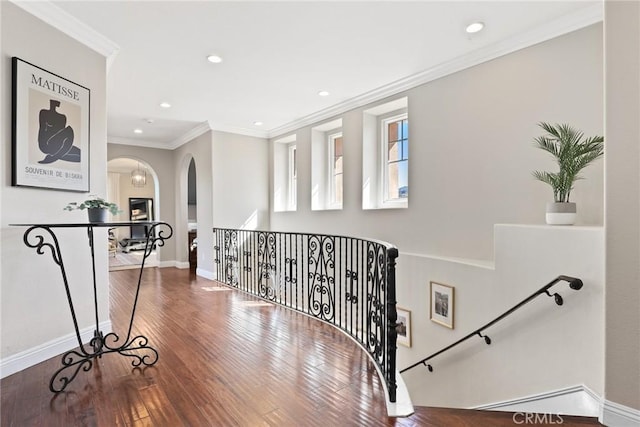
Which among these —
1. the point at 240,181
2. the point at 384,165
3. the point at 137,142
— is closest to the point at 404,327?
the point at 384,165

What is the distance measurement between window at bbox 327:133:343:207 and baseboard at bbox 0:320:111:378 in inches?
160

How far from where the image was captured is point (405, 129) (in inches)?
185

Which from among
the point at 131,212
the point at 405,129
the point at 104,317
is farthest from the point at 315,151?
the point at 131,212

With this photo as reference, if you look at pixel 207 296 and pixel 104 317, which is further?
pixel 207 296

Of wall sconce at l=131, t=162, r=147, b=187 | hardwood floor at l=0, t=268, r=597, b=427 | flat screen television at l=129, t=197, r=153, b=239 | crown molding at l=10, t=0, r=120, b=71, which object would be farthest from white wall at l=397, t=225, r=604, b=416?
flat screen television at l=129, t=197, r=153, b=239

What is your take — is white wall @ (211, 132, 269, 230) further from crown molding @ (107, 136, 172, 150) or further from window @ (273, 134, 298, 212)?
crown molding @ (107, 136, 172, 150)

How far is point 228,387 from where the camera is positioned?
2137mm

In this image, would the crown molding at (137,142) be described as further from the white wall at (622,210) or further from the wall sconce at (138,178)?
the white wall at (622,210)

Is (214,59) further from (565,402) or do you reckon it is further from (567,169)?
(565,402)

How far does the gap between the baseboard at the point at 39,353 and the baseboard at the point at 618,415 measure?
12.6 feet

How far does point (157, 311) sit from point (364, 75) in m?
3.96

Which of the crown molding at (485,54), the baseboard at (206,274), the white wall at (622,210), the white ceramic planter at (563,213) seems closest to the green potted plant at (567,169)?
the white ceramic planter at (563,213)

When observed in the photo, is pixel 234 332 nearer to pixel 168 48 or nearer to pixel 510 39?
pixel 168 48

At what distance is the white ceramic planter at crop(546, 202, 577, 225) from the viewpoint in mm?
2527
